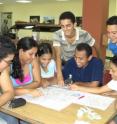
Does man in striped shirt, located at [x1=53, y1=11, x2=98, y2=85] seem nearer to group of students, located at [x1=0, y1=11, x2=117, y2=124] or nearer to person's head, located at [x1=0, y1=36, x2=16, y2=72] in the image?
group of students, located at [x1=0, y1=11, x2=117, y2=124]

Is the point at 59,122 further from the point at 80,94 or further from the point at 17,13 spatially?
the point at 17,13

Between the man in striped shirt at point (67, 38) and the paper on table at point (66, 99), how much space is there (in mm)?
564

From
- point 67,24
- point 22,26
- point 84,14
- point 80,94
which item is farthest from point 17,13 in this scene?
point 80,94

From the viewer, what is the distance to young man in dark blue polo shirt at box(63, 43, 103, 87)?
256 centimetres

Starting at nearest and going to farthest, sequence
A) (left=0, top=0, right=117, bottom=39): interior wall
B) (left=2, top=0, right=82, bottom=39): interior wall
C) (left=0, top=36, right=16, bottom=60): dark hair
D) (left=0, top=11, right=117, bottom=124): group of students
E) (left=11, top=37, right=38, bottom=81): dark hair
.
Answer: (left=0, top=36, right=16, bottom=60): dark hair < (left=0, top=11, right=117, bottom=124): group of students < (left=11, top=37, right=38, bottom=81): dark hair < (left=0, top=0, right=117, bottom=39): interior wall < (left=2, top=0, right=82, bottom=39): interior wall

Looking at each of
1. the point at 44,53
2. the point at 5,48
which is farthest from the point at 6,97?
the point at 44,53

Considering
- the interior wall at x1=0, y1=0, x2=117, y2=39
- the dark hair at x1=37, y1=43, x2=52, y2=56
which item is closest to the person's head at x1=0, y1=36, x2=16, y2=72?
the dark hair at x1=37, y1=43, x2=52, y2=56

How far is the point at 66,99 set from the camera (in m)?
1.95

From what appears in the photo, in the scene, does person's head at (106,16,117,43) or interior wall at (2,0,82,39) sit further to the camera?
interior wall at (2,0,82,39)

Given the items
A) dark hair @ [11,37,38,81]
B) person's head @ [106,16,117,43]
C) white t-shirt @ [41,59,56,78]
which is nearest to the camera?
dark hair @ [11,37,38,81]

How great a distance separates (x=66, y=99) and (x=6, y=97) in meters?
0.47

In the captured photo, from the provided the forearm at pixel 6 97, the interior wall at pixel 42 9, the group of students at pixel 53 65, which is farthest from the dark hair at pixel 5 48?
the interior wall at pixel 42 9

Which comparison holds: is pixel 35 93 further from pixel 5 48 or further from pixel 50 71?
pixel 50 71

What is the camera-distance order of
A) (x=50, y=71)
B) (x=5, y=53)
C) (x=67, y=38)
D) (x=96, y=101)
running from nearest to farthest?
1. (x=5, y=53)
2. (x=96, y=101)
3. (x=50, y=71)
4. (x=67, y=38)
